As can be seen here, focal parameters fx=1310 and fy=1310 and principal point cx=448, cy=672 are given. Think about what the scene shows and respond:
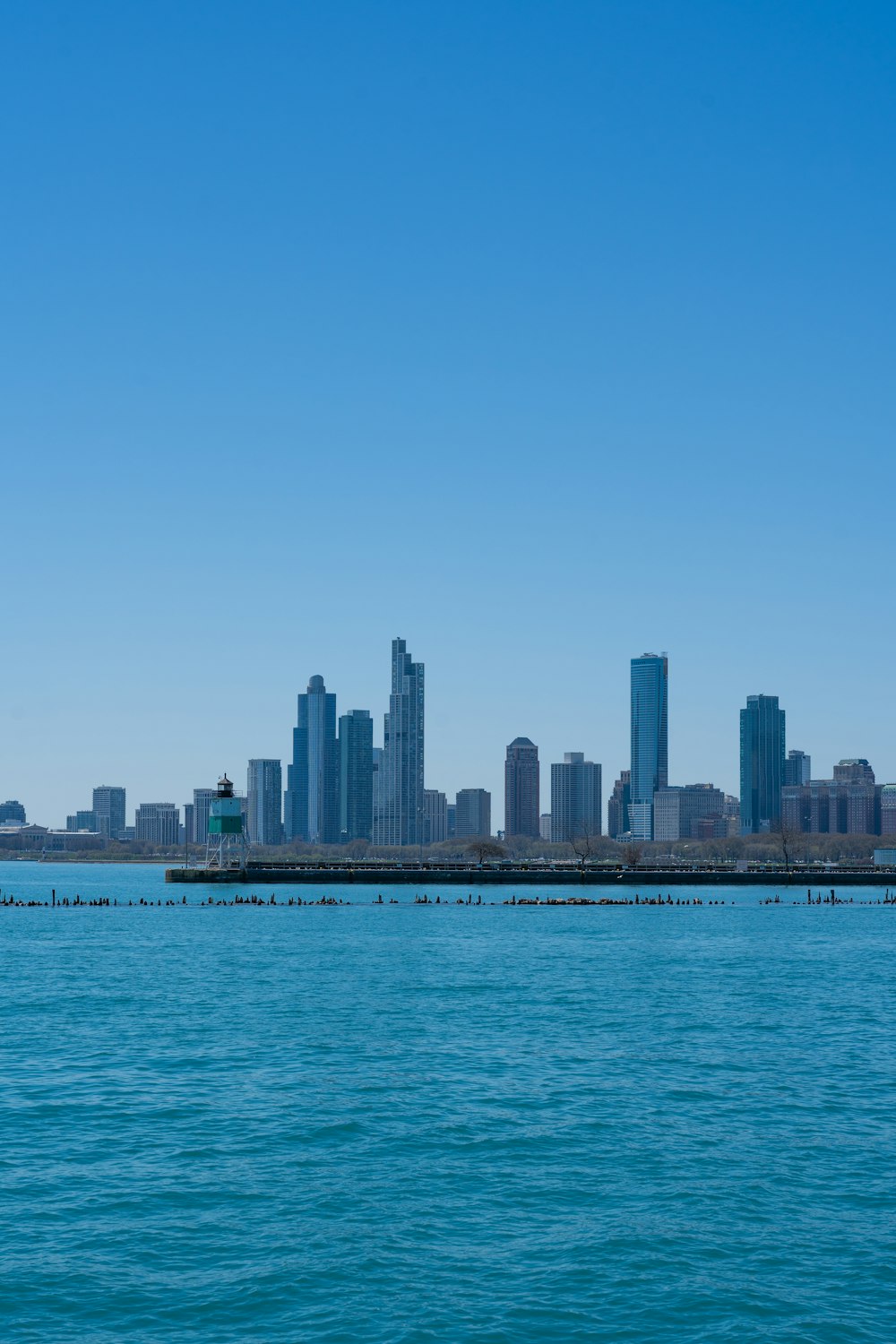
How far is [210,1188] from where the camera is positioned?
28188mm

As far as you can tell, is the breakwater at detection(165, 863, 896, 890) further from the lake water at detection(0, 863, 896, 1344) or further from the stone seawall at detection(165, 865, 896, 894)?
the lake water at detection(0, 863, 896, 1344)

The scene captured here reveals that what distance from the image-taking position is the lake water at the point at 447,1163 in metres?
21.6

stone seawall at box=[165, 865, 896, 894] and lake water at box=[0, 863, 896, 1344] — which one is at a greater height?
lake water at box=[0, 863, 896, 1344]

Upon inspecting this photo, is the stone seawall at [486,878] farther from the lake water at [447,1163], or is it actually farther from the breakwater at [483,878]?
the lake water at [447,1163]

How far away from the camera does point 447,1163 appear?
30281mm

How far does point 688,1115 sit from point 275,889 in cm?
14867

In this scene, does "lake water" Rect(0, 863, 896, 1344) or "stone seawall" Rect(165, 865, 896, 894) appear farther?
"stone seawall" Rect(165, 865, 896, 894)

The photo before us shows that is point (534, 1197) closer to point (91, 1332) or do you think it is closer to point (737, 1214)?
point (737, 1214)

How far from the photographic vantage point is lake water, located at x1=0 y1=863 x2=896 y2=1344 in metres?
21.6

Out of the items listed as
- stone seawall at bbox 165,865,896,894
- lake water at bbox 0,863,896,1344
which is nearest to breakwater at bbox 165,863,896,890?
stone seawall at bbox 165,865,896,894

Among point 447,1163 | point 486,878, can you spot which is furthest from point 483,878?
point 447,1163

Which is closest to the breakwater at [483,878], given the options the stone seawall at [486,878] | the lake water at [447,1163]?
the stone seawall at [486,878]

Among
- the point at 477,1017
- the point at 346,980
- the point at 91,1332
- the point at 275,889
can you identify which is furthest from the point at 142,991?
the point at 275,889

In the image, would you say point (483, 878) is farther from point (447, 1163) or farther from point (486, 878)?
point (447, 1163)
